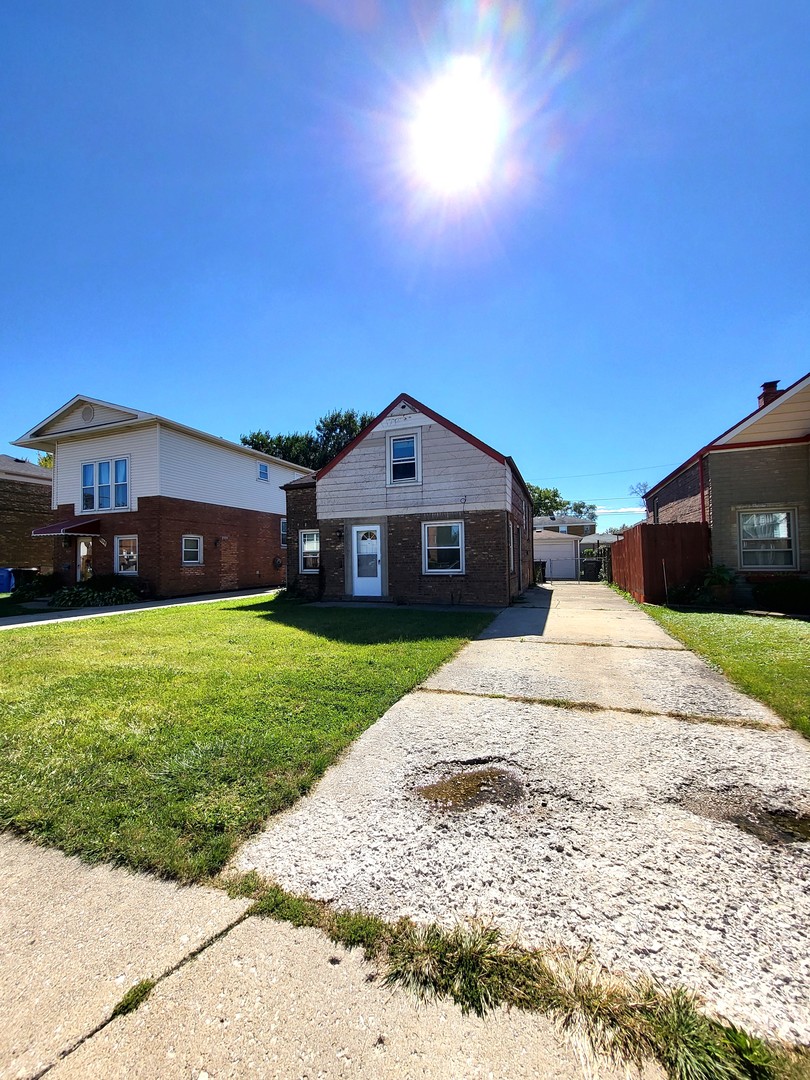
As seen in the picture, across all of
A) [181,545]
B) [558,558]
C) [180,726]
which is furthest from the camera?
[558,558]

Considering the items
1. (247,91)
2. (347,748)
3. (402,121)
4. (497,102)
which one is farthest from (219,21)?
(347,748)

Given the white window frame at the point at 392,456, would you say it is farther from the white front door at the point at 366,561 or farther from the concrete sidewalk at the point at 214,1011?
the concrete sidewalk at the point at 214,1011

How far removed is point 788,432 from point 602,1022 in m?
16.0

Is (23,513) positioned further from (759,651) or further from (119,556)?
(759,651)

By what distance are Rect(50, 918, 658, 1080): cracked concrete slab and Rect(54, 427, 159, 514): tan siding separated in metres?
18.2

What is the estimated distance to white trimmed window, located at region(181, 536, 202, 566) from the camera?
18781mm

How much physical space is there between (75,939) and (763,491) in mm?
16701

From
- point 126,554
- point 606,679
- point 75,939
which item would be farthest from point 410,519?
point 75,939

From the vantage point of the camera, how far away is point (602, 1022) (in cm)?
163

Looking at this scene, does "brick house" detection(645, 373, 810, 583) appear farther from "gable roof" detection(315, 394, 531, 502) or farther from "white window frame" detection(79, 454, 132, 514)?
"white window frame" detection(79, 454, 132, 514)

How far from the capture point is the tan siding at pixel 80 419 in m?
18.1

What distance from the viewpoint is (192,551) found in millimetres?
19109

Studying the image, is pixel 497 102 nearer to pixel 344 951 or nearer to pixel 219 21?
pixel 219 21

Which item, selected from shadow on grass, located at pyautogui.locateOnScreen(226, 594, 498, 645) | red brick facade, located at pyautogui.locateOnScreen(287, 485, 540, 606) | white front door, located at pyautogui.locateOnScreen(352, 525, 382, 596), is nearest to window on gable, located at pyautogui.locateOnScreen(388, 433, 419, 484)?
red brick facade, located at pyautogui.locateOnScreen(287, 485, 540, 606)
